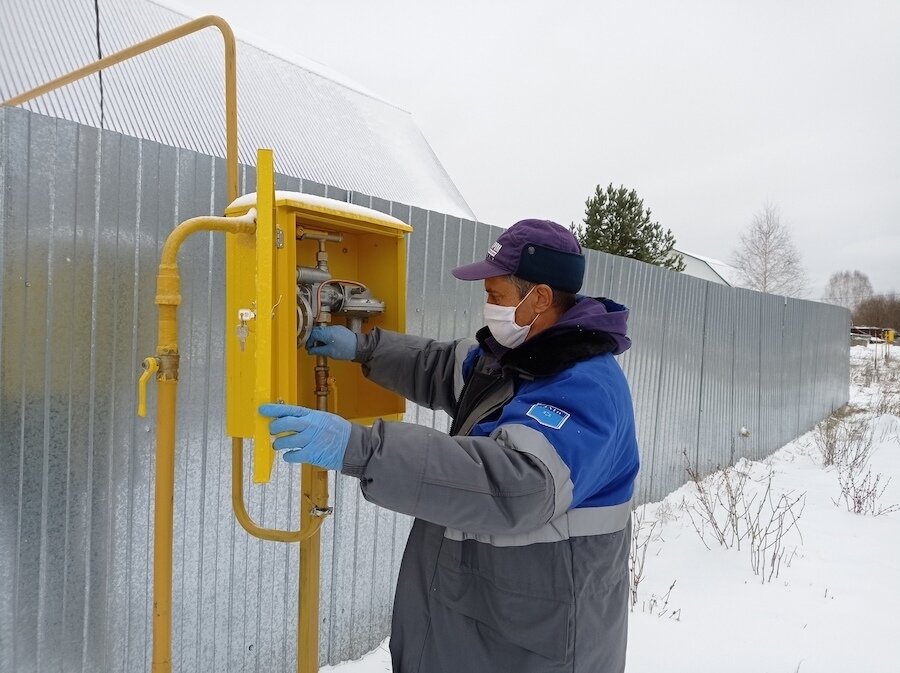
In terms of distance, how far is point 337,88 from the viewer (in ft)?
32.7

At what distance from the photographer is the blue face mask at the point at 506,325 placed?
179 cm

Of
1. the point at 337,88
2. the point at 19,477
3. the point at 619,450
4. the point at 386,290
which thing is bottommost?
the point at 19,477

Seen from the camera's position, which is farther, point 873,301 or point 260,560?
point 873,301

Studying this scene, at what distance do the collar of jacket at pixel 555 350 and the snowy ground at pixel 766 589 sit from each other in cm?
194

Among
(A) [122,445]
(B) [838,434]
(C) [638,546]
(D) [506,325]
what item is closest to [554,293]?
(D) [506,325]

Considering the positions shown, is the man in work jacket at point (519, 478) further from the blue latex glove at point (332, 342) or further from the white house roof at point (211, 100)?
the white house roof at point (211, 100)

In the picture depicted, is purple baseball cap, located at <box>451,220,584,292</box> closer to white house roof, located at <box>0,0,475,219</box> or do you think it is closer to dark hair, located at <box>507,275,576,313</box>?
dark hair, located at <box>507,275,576,313</box>

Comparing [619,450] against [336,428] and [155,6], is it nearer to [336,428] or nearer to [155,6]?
[336,428]

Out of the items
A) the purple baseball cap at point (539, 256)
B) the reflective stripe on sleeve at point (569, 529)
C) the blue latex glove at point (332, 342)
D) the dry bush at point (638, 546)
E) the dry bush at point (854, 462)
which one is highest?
the purple baseball cap at point (539, 256)

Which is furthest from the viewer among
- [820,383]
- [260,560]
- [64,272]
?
[820,383]

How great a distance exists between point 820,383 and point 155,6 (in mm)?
11386

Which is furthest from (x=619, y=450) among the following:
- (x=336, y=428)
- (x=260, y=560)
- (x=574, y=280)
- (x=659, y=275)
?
(x=659, y=275)

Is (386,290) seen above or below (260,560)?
above

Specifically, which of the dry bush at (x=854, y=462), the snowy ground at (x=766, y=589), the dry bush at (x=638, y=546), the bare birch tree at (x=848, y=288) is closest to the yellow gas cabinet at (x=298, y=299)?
the snowy ground at (x=766, y=589)
